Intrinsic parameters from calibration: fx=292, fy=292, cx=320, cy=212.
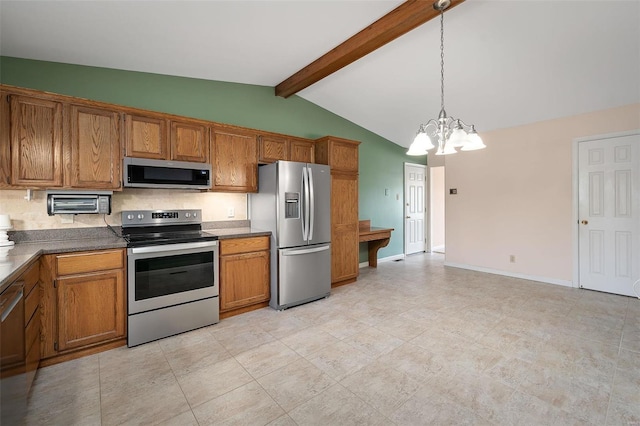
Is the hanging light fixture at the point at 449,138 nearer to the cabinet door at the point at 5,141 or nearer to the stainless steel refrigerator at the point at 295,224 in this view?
the stainless steel refrigerator at the point at 295,224

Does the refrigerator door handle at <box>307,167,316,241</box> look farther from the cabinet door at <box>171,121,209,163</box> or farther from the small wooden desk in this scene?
the small wooden desk

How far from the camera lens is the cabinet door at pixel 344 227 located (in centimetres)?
425

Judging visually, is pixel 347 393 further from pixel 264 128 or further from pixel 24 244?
pixel 264 128

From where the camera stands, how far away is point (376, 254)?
5.55 meters

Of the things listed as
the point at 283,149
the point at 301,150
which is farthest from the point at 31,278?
the point at 301,150

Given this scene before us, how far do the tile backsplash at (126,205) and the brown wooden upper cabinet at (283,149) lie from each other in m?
0.63

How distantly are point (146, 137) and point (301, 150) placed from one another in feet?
6.28

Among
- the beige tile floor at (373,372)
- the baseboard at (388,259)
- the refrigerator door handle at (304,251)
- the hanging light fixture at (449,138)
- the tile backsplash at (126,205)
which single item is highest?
the hanging light fixture at (449,138)

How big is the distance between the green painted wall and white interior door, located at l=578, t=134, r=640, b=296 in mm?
2982

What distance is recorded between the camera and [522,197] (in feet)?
15.2

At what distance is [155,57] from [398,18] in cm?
236

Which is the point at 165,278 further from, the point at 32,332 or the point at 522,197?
the point at 522,197

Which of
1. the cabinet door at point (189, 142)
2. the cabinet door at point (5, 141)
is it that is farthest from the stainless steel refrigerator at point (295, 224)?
the cabinet door at point (5, 141)

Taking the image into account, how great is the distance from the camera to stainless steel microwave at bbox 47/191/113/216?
2.59 m
